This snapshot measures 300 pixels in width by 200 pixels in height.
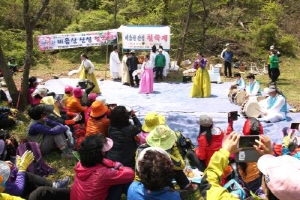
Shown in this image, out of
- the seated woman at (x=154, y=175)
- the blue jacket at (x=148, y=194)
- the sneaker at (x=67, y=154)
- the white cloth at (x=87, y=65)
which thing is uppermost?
the white cloth at (x=87, y=65)

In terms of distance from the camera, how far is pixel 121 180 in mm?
2959

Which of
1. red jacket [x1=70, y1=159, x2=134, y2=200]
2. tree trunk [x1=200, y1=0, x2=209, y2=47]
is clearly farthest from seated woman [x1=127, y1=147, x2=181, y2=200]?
tree trunk [x1=200, y1=0, x2=209, y2=47]

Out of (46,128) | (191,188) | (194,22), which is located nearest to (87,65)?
(46,128)

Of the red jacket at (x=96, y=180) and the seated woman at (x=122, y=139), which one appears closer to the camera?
the red jacket at (x=96, y=180)

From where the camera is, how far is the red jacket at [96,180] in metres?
2.83

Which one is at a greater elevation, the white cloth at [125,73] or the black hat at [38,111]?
the white cloth at [125,73]

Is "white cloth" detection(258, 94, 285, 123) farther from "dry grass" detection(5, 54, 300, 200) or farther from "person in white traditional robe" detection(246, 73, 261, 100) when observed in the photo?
"dry grass" detection(5, 54, 300, 200)

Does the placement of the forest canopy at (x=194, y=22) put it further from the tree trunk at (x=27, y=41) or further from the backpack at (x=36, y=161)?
the backpack at (x=36, y=161)

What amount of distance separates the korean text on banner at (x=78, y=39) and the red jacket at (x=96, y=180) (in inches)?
383

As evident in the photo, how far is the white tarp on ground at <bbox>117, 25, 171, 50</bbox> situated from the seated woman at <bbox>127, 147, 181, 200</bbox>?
982 centimetres

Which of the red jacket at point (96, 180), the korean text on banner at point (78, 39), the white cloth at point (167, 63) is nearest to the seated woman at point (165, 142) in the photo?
the red jacket at point (96, 180)

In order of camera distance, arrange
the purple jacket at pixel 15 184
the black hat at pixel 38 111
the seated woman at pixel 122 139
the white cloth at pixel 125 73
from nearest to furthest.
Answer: the purple jacket at pixel 15 184 → the seated woman at pixel 122 139 → the black hat at pixel 38 111 → the white cloth at pixel 125 73

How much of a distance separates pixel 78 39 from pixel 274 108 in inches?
325

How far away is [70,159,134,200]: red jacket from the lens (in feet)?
9.29
